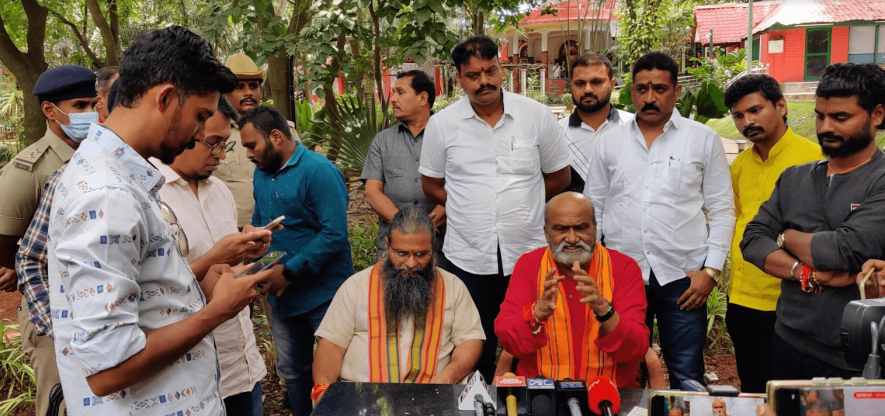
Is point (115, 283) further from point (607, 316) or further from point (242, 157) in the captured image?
point (242, 157)

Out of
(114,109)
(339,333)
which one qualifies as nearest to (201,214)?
(339,333)

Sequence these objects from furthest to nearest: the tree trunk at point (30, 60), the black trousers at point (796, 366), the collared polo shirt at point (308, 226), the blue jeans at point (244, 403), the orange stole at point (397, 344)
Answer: the tree trunk at point (30, 60), the collared polo shirt at point (308, 226), the orange stole at point (397, 344), the blue jeans at point (244, 403), the black trousers at point (796, 366)

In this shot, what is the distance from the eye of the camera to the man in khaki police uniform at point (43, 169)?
9.32ft

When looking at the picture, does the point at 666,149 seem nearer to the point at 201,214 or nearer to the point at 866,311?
the point at 866,311

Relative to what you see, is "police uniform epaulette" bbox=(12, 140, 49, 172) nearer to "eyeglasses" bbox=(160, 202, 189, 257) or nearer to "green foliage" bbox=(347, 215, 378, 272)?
"eyeglasses" bbox=(160, 202, 189, 257)

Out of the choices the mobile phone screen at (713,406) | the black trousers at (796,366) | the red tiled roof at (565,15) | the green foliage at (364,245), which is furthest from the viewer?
the red tiled roof at (565,15)

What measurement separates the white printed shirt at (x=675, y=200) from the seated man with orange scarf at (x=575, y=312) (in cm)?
37

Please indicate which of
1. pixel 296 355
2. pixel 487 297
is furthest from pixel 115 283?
pixel 487 297

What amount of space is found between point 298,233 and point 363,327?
0.81 meters

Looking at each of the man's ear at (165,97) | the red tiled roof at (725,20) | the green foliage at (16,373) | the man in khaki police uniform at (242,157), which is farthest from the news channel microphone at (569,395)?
the red tiled roof at (725,20)

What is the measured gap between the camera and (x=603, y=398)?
2.10 m

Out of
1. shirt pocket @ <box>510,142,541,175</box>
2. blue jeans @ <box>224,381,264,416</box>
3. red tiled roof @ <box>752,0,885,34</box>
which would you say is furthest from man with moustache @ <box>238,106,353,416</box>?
red tiled roof @ <box>752,0,885,34</box>

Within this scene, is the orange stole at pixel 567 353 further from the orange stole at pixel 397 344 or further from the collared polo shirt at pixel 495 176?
the collared polo shirt at pixel 495 176

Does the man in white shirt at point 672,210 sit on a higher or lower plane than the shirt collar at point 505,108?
lower
